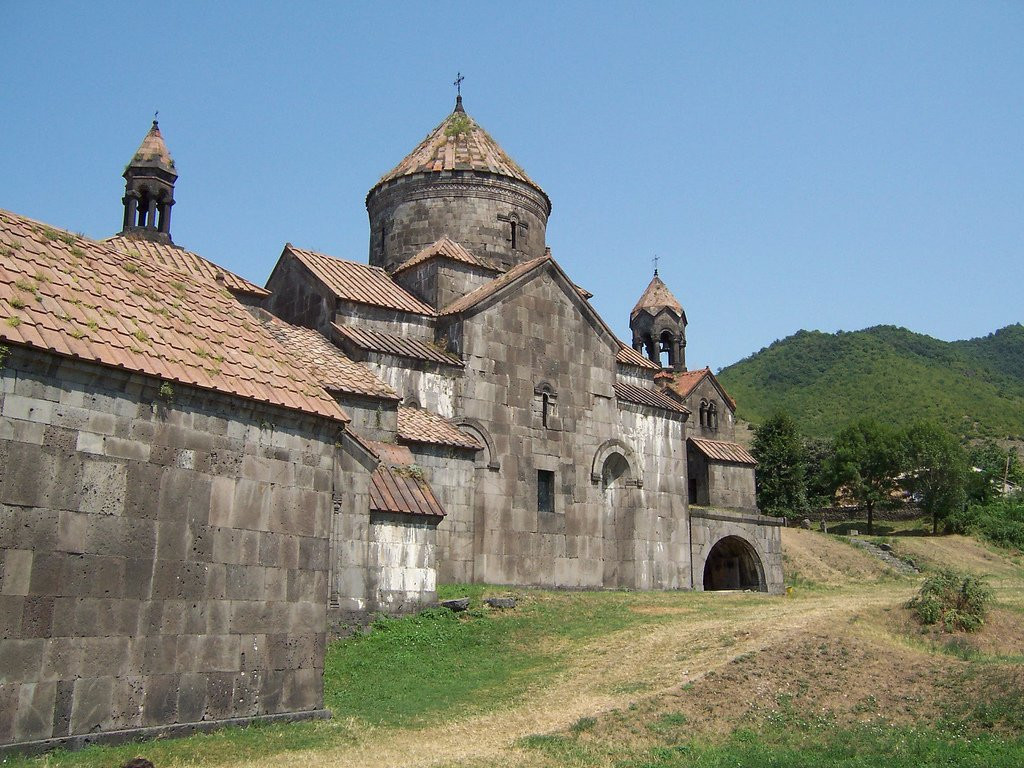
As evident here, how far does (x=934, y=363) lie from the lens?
8031 cm

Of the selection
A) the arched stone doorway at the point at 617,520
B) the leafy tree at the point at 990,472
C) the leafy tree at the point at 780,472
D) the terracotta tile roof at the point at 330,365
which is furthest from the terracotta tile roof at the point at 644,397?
the leafy tree at the point at 990,472

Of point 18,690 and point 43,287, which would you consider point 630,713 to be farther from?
point 43,287

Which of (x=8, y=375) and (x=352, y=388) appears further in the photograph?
(x=352, y=388)

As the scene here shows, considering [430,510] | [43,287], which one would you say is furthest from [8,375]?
[430,510]

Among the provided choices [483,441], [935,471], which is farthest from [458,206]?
[935,471]

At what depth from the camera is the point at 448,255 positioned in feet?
67.4

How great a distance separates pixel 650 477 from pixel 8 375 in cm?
1531

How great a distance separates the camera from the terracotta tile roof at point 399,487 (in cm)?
1425

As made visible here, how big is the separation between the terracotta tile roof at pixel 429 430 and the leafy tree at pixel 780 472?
24.1 meters

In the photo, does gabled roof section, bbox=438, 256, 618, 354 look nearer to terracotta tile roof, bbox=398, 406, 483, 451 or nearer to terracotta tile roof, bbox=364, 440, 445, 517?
terracotta tile roof, bbox=398, 406, 483, 451

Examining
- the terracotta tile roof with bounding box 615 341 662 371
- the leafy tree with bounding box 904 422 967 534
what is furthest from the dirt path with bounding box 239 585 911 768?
the leafy tree with bounding box 904 422 967 534

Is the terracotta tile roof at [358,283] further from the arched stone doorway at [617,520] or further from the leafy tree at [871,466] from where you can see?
the leafy tree at [871,466]

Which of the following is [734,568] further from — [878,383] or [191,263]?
[878,383]

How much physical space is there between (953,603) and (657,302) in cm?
1729
